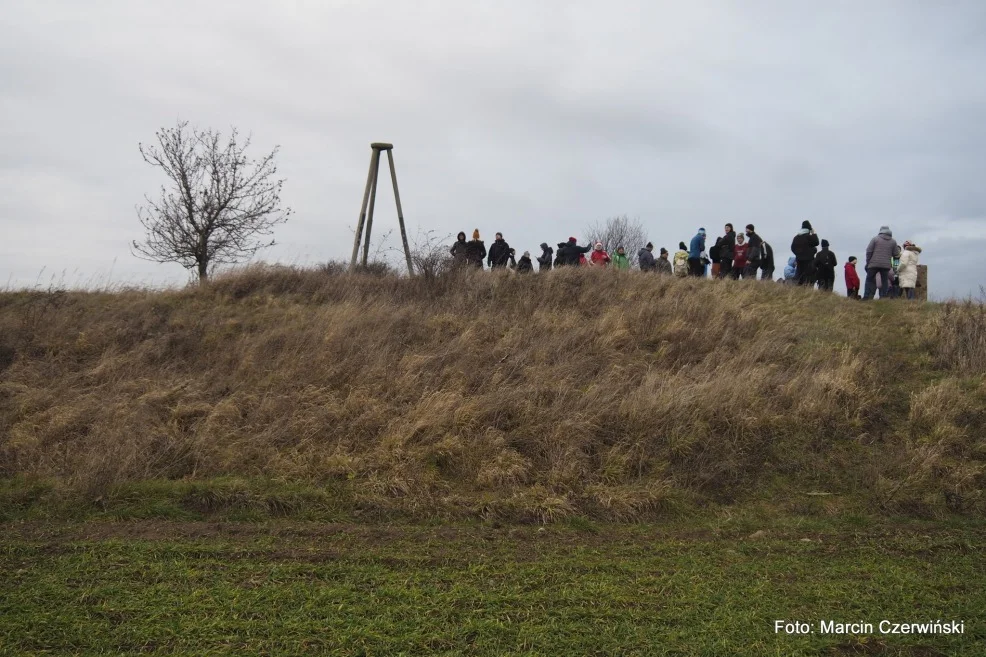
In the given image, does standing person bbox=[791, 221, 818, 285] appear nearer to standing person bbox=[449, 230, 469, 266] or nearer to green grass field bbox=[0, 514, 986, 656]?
standing person bbox=[449, 230, 469, 266]

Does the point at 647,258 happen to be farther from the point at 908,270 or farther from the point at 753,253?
the point at 908,270

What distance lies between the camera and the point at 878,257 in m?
15.3

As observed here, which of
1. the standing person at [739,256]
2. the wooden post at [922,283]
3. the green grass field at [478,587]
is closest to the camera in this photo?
the green grass field at [478,587]

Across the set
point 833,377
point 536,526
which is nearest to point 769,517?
point 536,526

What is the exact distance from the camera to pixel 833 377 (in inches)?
375

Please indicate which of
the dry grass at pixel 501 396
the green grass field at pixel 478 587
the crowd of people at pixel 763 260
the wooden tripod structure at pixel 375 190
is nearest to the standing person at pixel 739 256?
the crowd of people at pixel 763 260

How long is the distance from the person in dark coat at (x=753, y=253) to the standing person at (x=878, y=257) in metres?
2.36

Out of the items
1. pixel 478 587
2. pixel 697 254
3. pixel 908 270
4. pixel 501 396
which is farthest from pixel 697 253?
pixel 478 587

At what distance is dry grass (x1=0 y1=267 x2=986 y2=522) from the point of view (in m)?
7.32

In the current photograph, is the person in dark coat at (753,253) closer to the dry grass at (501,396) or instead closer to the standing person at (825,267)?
the standing person at (825,267)

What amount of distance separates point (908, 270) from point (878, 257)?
1229 mm

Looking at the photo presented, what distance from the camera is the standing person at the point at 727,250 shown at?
16.6m

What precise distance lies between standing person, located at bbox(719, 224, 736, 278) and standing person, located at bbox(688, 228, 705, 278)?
49cm

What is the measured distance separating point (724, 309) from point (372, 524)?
8546 millimetres
